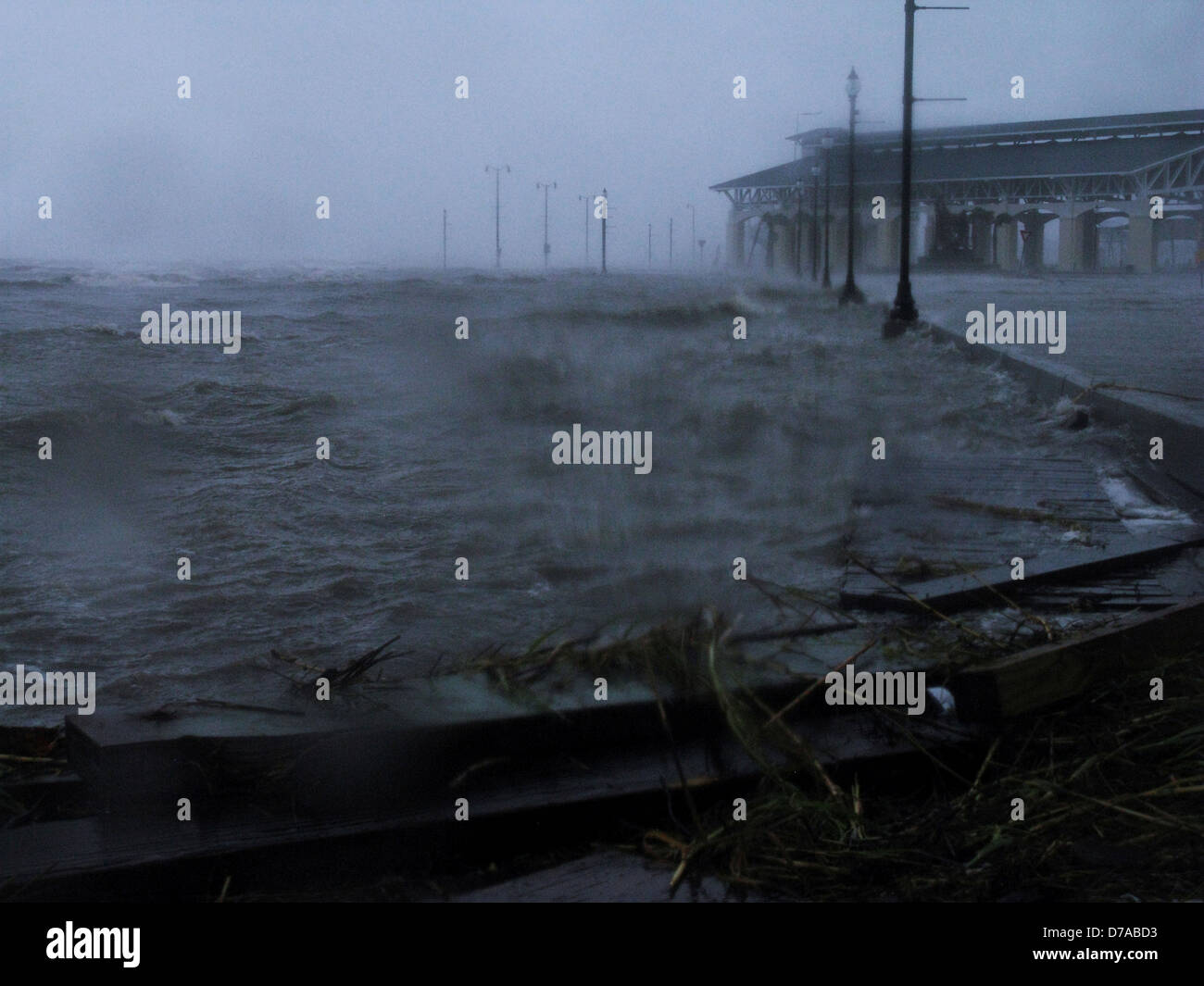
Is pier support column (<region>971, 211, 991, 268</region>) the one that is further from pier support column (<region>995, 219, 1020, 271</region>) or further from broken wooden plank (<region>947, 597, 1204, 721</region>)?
broken wooden plank (<region>947, 597, 1204, 721</region>)

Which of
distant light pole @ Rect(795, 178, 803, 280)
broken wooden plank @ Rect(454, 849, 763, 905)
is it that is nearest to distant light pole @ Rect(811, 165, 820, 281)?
distant light pole @ Rect(795, 178, 803, 280)

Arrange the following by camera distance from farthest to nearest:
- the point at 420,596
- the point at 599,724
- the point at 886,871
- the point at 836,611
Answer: the point at 420,596 < the point at 836,611 < the point at 599,724 < the point at 886,871

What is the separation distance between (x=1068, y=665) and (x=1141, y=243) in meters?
67.3

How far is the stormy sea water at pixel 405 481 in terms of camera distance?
5.70 m

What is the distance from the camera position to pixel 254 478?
9938 mm

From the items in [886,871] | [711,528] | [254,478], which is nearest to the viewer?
[886,871]

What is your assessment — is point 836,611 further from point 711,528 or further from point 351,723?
point 711,528

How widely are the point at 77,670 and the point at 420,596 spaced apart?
1.59 meters

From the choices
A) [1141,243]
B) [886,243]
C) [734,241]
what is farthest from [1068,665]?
[1141,243]

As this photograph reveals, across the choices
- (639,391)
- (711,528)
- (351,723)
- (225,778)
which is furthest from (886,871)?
(639,391)

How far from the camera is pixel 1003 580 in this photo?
512 centimetres

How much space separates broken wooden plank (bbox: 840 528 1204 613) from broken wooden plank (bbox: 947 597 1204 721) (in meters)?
0.77

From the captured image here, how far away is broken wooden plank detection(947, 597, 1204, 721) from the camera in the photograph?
3527mm

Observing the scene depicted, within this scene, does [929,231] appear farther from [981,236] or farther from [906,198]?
[906,198]
